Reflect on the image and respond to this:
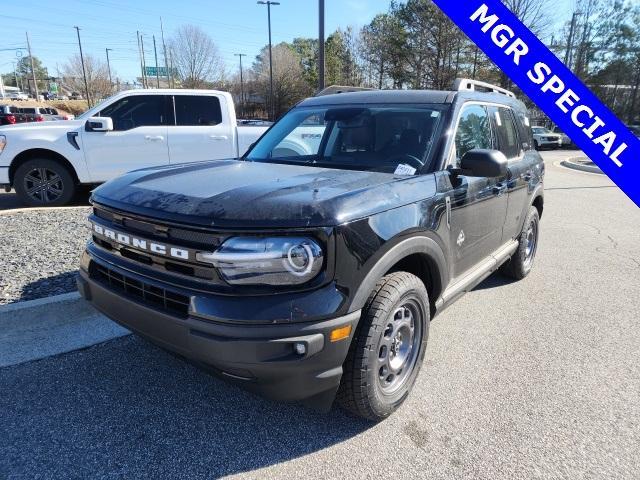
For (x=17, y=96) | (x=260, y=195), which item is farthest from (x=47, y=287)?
(x=17, y=96)

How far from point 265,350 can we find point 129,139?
6661 millimetres

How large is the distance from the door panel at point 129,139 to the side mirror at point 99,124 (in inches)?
7.6

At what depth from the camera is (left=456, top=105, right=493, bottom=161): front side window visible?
3303mm

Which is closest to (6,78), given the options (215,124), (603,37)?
(603,37)

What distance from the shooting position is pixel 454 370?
320 cm

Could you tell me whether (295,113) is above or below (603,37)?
below

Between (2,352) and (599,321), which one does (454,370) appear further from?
(2,352)

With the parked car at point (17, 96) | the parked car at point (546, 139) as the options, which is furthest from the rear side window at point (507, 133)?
the parked car at point (17, 96)

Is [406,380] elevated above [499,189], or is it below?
below

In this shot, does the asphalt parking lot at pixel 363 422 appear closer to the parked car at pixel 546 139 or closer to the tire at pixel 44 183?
the tire at pixel 44 183

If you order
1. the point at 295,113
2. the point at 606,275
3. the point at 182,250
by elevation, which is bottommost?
the point at 606,275

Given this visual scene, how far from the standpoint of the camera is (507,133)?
14.1ft

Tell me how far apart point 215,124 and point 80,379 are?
5875 millimetres

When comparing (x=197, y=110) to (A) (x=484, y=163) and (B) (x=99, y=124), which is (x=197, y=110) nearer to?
(B) (x=99, y=124)
